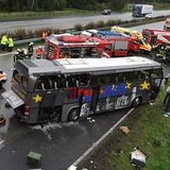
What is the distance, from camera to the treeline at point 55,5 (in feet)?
218

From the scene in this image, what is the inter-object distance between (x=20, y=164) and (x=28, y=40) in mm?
Answer: 22357

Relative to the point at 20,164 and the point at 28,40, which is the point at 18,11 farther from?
the point at 20,164

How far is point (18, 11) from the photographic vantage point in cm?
6700

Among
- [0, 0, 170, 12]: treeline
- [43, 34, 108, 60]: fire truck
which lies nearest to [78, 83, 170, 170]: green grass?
[43, 34, 108, 60]: fire truck

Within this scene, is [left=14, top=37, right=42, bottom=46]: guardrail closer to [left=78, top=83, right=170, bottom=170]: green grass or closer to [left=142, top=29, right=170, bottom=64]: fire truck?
[left=142, top=29, right=170, bottom=64]: fire truck

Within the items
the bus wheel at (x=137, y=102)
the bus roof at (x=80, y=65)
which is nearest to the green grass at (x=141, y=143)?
the bus wheel at (x=137, y=102)

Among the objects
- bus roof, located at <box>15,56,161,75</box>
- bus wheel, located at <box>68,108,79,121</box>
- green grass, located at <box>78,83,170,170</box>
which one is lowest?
green grass, located at <box>78,83,170,170</box>

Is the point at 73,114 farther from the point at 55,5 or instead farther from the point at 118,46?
the point at 55,5

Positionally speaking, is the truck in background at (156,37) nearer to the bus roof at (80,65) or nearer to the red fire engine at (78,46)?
the red fire engine at (78,46)

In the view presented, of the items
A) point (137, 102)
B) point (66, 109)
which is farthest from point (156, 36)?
point (66, 109)

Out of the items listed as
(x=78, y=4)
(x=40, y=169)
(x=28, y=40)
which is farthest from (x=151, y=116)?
(x=78, y=4)

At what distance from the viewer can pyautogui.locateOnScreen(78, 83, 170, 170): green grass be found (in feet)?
51.8

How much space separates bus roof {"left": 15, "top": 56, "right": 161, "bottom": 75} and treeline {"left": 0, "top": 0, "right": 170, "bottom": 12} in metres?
48.2

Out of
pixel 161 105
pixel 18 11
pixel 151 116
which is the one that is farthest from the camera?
pixel 18 11
